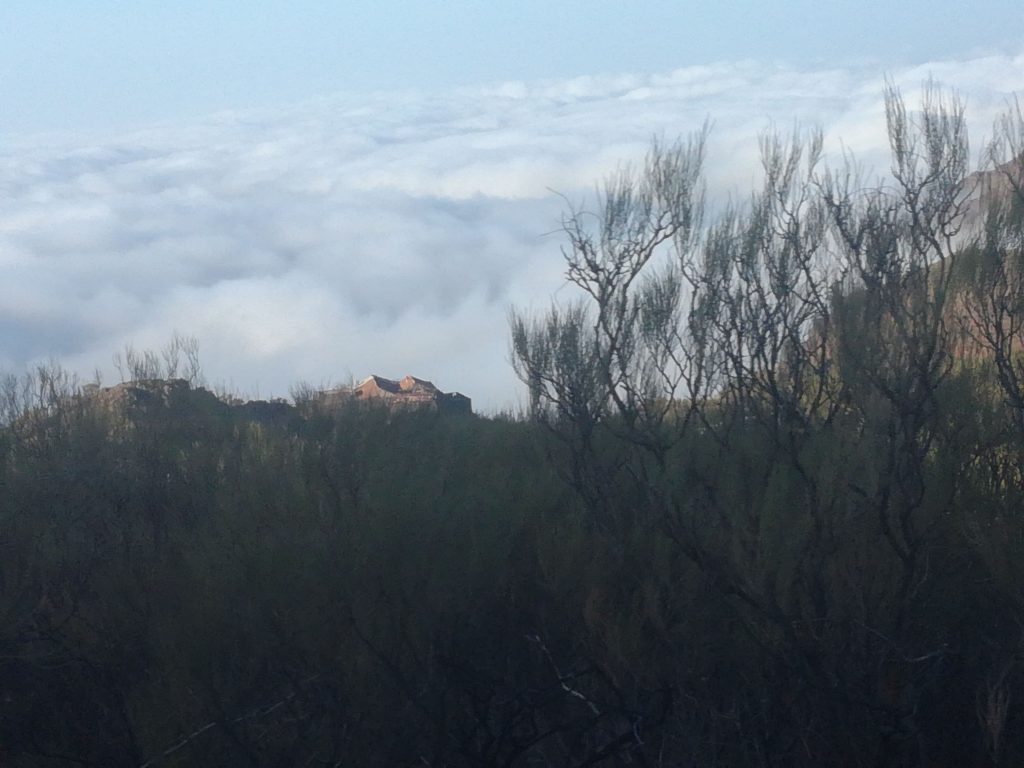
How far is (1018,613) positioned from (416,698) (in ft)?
14.4

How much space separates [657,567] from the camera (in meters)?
8.80

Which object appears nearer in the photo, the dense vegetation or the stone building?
the dense vegetation

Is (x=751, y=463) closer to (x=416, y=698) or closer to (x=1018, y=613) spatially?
(x=1018, y=613)

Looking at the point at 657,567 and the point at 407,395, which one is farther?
the point at 407,395

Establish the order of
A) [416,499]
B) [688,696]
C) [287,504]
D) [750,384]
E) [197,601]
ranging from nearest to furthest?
[688,696]
[197,601]
[416,499]
[287,504]
[750,384]

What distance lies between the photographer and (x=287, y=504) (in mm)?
10602

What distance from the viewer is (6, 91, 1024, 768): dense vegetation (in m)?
8.01

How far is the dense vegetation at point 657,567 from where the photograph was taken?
8.01 meters

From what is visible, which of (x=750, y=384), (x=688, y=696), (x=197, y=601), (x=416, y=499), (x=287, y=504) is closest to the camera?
(x=688, y=696)

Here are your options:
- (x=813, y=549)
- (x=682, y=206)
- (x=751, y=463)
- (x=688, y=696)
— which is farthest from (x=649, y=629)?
(x=682, y=206)

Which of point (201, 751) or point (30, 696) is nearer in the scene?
point (201, 751)

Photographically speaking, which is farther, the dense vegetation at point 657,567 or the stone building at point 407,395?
the stone building at point 407,395

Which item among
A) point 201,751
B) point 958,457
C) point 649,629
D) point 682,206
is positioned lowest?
point 201,751

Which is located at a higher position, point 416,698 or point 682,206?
point 682,206
